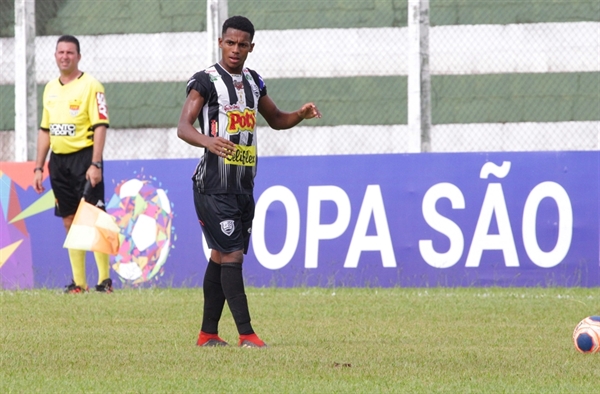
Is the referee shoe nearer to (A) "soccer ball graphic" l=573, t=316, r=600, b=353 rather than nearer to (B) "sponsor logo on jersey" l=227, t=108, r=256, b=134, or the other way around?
(B) "sponsor logo on jersey" l=227, t=108, r=256, b=134

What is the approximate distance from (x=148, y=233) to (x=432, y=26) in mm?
5445

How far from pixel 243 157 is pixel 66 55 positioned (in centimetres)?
437

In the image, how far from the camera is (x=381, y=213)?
1102cm

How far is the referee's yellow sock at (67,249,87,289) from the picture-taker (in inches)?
419

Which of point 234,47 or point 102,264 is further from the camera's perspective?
point 102,264

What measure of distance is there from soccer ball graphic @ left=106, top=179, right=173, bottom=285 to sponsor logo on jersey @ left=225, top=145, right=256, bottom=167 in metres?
4.66

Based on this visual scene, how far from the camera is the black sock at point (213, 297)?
267 inches

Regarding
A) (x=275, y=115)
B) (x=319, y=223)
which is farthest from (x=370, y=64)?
(x=275, y=115)

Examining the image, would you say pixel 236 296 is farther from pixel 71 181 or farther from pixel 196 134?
pixel 71 181

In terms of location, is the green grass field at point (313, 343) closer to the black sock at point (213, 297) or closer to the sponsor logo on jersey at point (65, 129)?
the black sock at point (213, 297)

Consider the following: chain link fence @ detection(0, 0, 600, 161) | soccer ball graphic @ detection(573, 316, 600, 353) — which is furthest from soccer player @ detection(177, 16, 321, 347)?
chain link fence @ detection(0, 0, 600, 161)

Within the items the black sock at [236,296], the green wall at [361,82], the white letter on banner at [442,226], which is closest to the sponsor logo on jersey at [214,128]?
the black sock at [236,296]

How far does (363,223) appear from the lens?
36.2ft

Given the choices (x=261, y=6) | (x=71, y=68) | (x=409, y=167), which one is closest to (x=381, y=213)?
(x=409, y=167)
